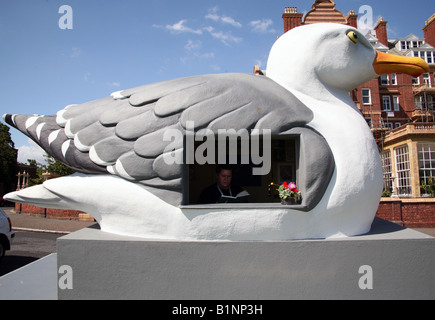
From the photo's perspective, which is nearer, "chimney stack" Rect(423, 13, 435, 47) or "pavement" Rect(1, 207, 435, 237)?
"pavement" Rect(1, 207, 435, 237)

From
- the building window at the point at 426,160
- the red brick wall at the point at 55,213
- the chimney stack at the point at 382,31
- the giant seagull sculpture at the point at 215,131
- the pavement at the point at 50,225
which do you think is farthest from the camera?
the chimney stack at the point at 382,31

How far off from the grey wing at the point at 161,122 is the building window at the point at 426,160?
782 inches

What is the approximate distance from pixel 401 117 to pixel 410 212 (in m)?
20.0

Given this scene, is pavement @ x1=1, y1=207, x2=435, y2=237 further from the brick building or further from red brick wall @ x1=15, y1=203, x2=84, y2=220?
the brick building

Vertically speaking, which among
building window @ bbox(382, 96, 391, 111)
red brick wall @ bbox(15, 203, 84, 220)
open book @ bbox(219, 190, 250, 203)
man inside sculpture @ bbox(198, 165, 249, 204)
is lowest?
red brick wall @ bbox(15, 203, 84, 220)

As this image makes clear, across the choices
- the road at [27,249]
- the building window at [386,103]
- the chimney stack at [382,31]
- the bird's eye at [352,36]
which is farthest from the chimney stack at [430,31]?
the road at [27,249]

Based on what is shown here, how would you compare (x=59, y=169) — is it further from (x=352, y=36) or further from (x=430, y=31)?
(x=430, y=31)

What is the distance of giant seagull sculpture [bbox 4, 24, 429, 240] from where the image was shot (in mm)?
3736

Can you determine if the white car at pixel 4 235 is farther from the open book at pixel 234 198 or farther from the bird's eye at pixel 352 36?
the bird's eye at pixel 352 36

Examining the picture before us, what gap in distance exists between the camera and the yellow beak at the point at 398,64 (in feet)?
14.7

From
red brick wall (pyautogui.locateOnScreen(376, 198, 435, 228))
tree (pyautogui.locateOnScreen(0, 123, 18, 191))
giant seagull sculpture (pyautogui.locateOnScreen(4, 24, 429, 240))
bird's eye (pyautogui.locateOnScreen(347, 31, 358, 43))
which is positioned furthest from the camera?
tree (pyautogui.locateOnScreen(0, 123, 18, 191))

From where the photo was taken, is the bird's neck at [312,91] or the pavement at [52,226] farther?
the pavement at [52,226]

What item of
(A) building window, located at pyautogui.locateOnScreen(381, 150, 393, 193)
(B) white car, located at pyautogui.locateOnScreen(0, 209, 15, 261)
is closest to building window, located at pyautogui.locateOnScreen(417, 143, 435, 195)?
(A) building window, located at pyautogui.locateOnScreen(381, 150, 393, 193)

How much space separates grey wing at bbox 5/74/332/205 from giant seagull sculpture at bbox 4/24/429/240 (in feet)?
0.05
